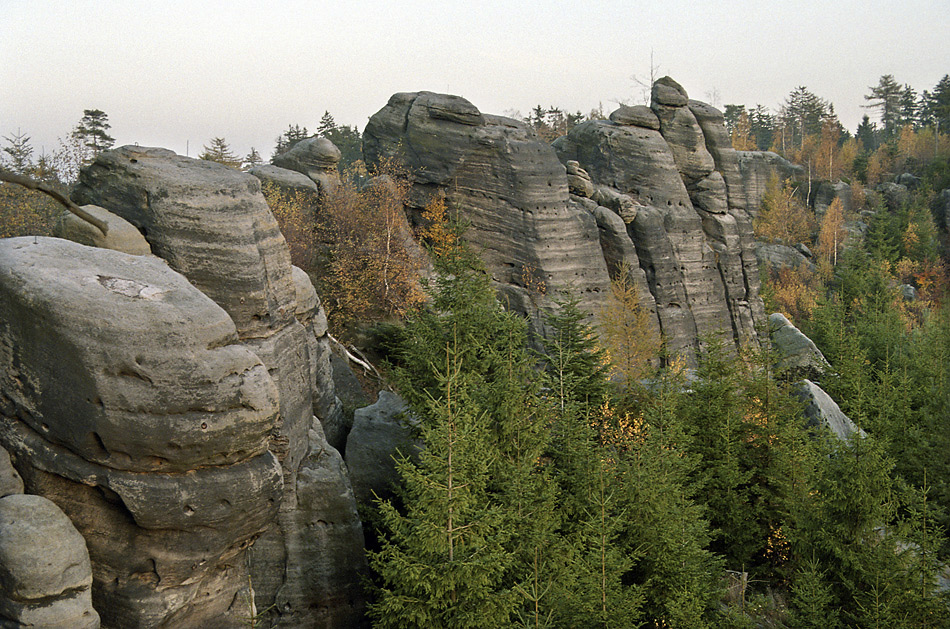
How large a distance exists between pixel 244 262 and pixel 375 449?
654cm

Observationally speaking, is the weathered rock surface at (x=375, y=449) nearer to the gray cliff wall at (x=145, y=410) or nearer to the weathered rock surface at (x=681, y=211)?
the gray cliff wall at (x=145, y=410)

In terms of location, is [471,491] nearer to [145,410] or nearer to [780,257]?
[145,410]

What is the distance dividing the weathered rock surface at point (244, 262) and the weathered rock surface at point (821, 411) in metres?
16.8

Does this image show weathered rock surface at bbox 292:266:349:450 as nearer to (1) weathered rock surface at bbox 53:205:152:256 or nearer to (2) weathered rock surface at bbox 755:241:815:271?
(1) weathered rock surface at bbox 53:205:152:256

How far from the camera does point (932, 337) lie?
35.3m

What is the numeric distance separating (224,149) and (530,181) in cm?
2009

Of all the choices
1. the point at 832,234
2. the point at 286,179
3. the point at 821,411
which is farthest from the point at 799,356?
the point at 832,234

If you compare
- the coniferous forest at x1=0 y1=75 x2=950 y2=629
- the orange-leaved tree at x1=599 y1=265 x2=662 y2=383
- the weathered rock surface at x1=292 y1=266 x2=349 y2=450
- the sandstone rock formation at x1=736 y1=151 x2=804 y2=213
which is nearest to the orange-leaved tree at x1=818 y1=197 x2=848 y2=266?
the sandstone rock formation at x1=736 y1=151 x2=804 y2=213

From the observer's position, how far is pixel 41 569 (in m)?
9.64

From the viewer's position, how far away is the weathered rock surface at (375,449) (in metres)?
17.8

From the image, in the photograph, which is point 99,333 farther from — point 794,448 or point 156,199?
point 794,448

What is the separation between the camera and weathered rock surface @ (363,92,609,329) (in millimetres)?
32594

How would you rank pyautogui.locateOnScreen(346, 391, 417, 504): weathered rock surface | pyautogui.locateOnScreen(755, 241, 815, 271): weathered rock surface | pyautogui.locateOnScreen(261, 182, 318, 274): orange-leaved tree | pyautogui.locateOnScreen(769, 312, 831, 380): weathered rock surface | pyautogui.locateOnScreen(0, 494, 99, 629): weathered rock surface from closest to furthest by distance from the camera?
pyautogui.locateOnScreen(0, 494, 99, 629): weathered rock surface → pyautogui.locateOnScreen(346, 391, 417, 504): weathered rock surface → pyautogui.locateOnScreen(261, 182, 318, 274): orange-leaved tree → pyautogui.locateOnScreen(769, 312, 831, 380): weathered rock surface → pyautogui.locateOnScreen(755, 241, 815, 271): weathered rock surface

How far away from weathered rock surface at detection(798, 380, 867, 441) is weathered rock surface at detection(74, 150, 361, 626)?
16.8 m
